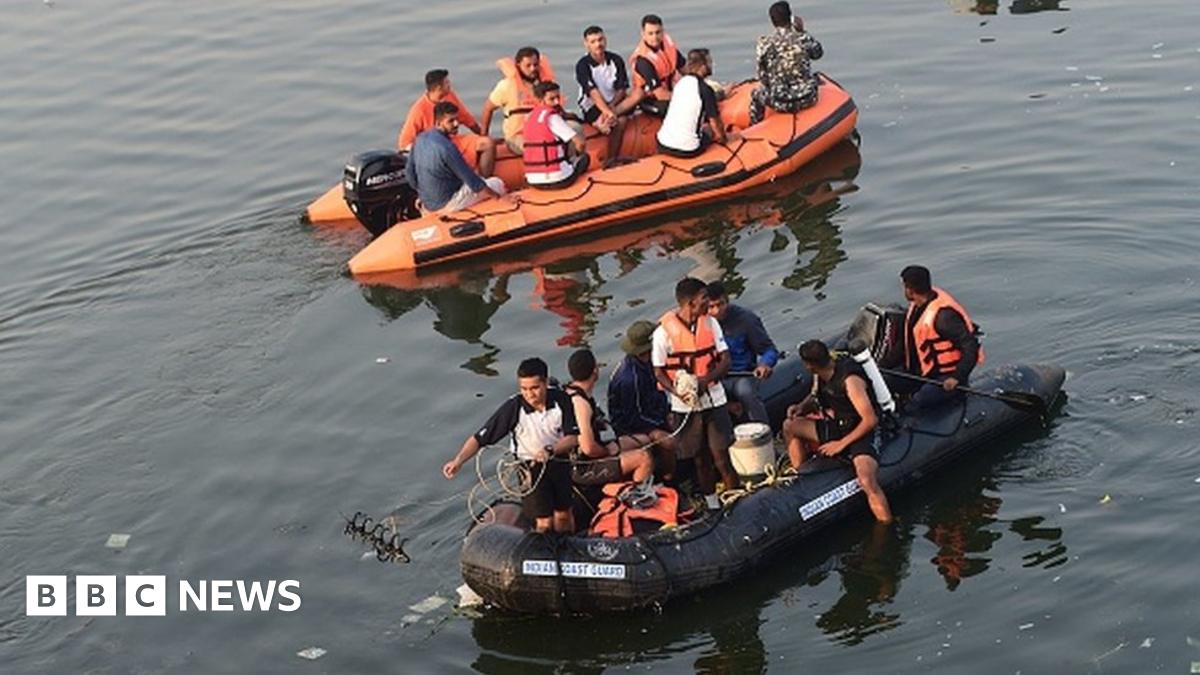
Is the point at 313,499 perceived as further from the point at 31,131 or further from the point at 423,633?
the point at 31,131

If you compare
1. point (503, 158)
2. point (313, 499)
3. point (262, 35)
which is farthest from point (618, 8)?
point (313, 499)

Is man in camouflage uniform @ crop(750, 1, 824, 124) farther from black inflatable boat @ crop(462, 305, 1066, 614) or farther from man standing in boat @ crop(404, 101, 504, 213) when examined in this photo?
black inflatable boat @ crop(462, 305, 1066, 614)

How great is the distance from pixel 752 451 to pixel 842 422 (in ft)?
2.13

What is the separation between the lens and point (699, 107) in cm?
1877

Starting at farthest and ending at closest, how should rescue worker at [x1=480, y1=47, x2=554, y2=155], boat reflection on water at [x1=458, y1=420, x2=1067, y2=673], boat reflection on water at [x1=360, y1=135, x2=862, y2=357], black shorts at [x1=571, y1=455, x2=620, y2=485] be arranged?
rescue worker at [x1=480, y1=47, x2=554, y2=155], boat reflection on water at [x1=360, y1=135, x2=862, y2=357], black shorts at [x1=571, y1=455, x2=620, y2=485], boat reflection on water at [x1=458, y1=420, x2=1067, y2=673]

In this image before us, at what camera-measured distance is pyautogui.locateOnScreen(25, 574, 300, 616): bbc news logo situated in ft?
42.7

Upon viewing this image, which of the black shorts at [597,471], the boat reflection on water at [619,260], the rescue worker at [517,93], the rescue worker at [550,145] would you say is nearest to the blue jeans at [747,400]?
the black shorts at [597,471]

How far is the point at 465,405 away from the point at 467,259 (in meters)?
3.41

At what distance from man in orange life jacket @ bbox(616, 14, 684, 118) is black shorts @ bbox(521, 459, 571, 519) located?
7.71m

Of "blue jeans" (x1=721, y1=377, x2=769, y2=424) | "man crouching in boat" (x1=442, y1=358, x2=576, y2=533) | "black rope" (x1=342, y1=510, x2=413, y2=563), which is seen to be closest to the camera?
"man crouching in boat" (x1=442, y1=358, x2=576, y2=533)

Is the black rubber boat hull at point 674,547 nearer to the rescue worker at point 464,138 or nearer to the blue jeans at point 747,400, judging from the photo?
the blue jeans at point 747,400

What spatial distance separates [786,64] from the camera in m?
19.5

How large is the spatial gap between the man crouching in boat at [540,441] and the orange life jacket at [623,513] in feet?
0.94

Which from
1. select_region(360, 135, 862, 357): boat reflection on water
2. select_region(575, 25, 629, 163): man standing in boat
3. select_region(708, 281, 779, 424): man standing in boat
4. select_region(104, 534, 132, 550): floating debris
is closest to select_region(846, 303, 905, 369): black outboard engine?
select_region(708, 281, 779, 424): man standing in boat
